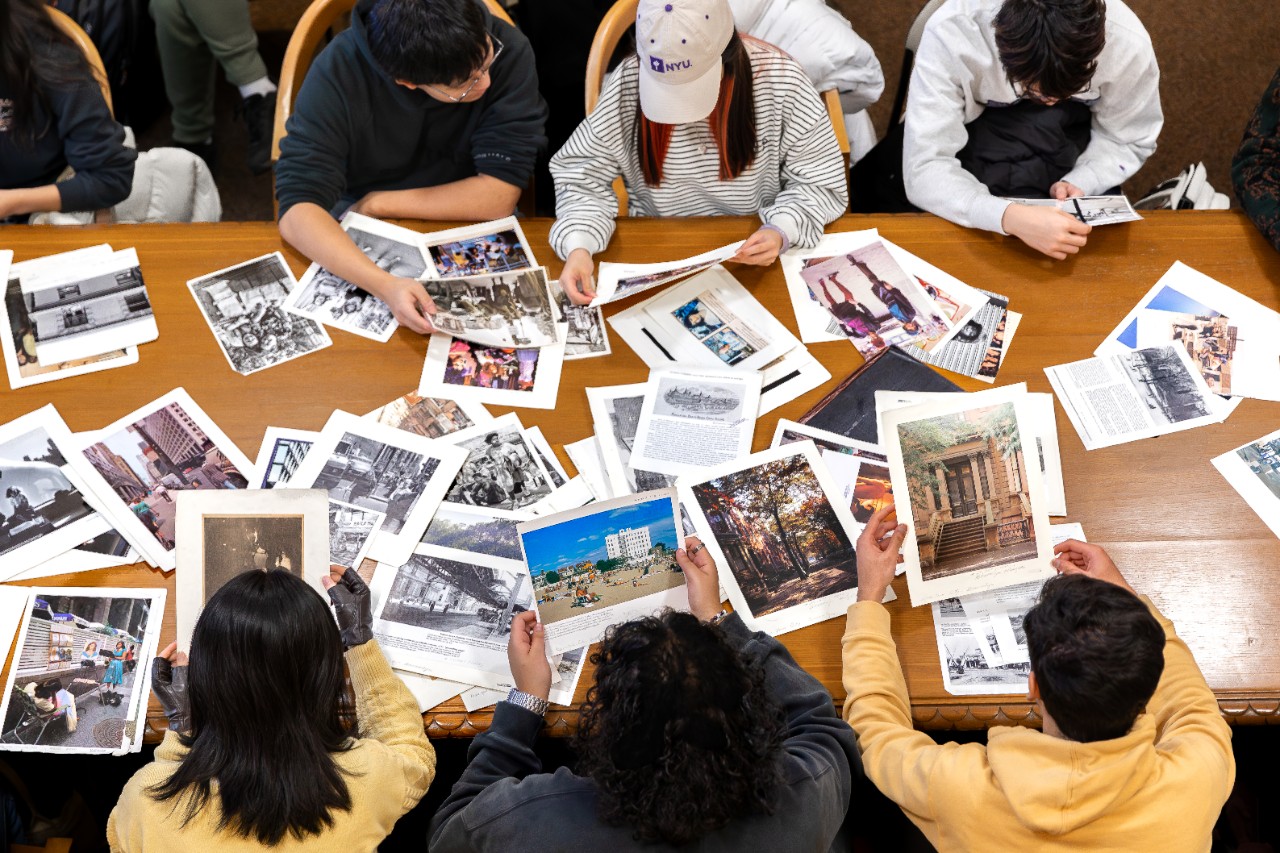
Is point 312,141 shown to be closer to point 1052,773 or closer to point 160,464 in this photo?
point 160,464

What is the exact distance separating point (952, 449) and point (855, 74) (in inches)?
38.6

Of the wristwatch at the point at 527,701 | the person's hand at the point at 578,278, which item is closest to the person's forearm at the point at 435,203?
the person's hand at the point at 578,278

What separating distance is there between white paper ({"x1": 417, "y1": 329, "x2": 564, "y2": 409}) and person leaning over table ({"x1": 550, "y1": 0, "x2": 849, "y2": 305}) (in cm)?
14

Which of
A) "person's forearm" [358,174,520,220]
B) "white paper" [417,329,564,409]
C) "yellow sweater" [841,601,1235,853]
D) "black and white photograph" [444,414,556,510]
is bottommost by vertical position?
"yellow sweater" [841,601,1235,853]

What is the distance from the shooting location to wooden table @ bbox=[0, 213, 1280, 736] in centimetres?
146

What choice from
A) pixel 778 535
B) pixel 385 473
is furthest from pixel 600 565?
pixel 385 473

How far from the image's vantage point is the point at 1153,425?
5.42 feet

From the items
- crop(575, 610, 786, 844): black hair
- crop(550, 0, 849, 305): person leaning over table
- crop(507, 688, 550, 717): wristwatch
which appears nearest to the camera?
crop(575, 610, 786, 844): black hair

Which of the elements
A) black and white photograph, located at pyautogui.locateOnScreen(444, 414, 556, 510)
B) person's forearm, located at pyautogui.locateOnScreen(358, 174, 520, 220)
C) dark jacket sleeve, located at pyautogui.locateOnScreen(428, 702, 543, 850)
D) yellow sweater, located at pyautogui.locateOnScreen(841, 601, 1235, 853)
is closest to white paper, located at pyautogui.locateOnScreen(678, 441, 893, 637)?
yellow sweater, located at pyautogui.locateOnScreen(841, 601, 1235, 853)

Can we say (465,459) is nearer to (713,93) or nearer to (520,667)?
(520,667)

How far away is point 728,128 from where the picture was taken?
1.89 meters

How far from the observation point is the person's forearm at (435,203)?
1884mm

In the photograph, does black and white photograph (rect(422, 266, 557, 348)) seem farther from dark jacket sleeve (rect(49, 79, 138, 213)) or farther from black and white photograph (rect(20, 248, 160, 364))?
dark jacket sleeve (rect(49, 79, 138, 213))

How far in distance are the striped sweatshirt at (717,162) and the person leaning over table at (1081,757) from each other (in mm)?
847
